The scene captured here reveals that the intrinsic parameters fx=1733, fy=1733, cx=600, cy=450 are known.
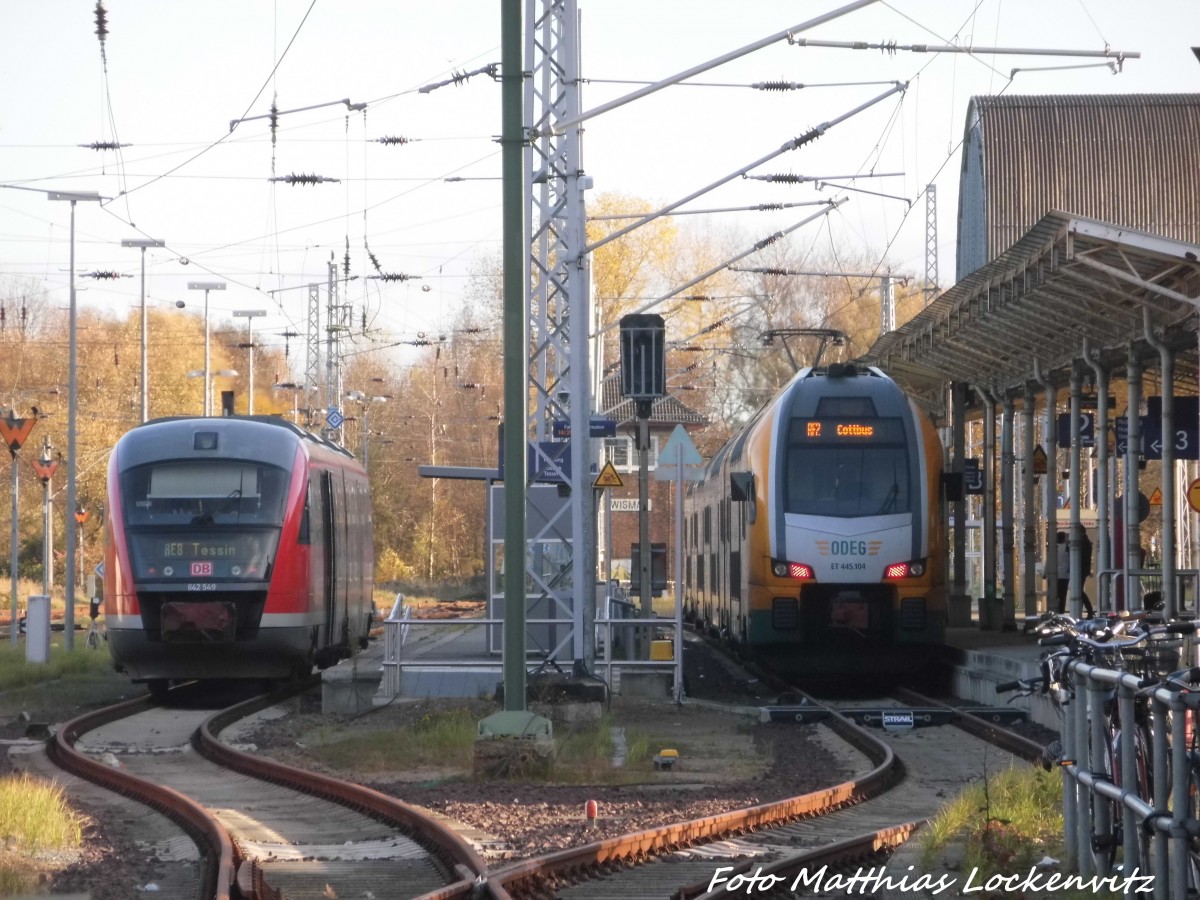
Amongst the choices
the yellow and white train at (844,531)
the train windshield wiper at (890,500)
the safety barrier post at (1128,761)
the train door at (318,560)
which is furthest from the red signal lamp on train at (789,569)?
the safety barrier post at (1128,761)

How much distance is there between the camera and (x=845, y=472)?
20.1 meters

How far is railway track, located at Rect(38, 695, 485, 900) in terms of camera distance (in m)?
8.43

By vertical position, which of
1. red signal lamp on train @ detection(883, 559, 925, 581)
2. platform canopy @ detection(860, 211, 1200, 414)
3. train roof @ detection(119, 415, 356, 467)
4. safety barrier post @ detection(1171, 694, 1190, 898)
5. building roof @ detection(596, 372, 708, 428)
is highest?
building roof @ detection(596, 372, 708, 428)

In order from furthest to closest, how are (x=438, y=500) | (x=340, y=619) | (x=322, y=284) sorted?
(x=438, y=500)
(x=322, y=284)
(x=340, y=619)

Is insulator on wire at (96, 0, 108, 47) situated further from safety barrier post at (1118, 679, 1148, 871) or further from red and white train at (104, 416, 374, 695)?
safety barrier post at (1118, 679, 1148, 871)

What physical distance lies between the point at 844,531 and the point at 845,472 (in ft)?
2.39

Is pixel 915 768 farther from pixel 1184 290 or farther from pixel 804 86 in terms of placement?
pixel 804 86

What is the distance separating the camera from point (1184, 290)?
17.4m

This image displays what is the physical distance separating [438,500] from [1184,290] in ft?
179

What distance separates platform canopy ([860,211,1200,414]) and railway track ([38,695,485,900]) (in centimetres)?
899

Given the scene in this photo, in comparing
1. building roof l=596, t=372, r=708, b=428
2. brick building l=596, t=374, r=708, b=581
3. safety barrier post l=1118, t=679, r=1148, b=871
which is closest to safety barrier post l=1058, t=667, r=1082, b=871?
safety barrier post l=1118, t=679, r=1148, b=871

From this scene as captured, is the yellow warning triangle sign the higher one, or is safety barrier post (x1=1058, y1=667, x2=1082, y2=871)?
the yellow warning triangle sign

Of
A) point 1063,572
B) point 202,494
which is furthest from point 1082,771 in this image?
point 1063,572

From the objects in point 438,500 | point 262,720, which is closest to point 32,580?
point 438,500
